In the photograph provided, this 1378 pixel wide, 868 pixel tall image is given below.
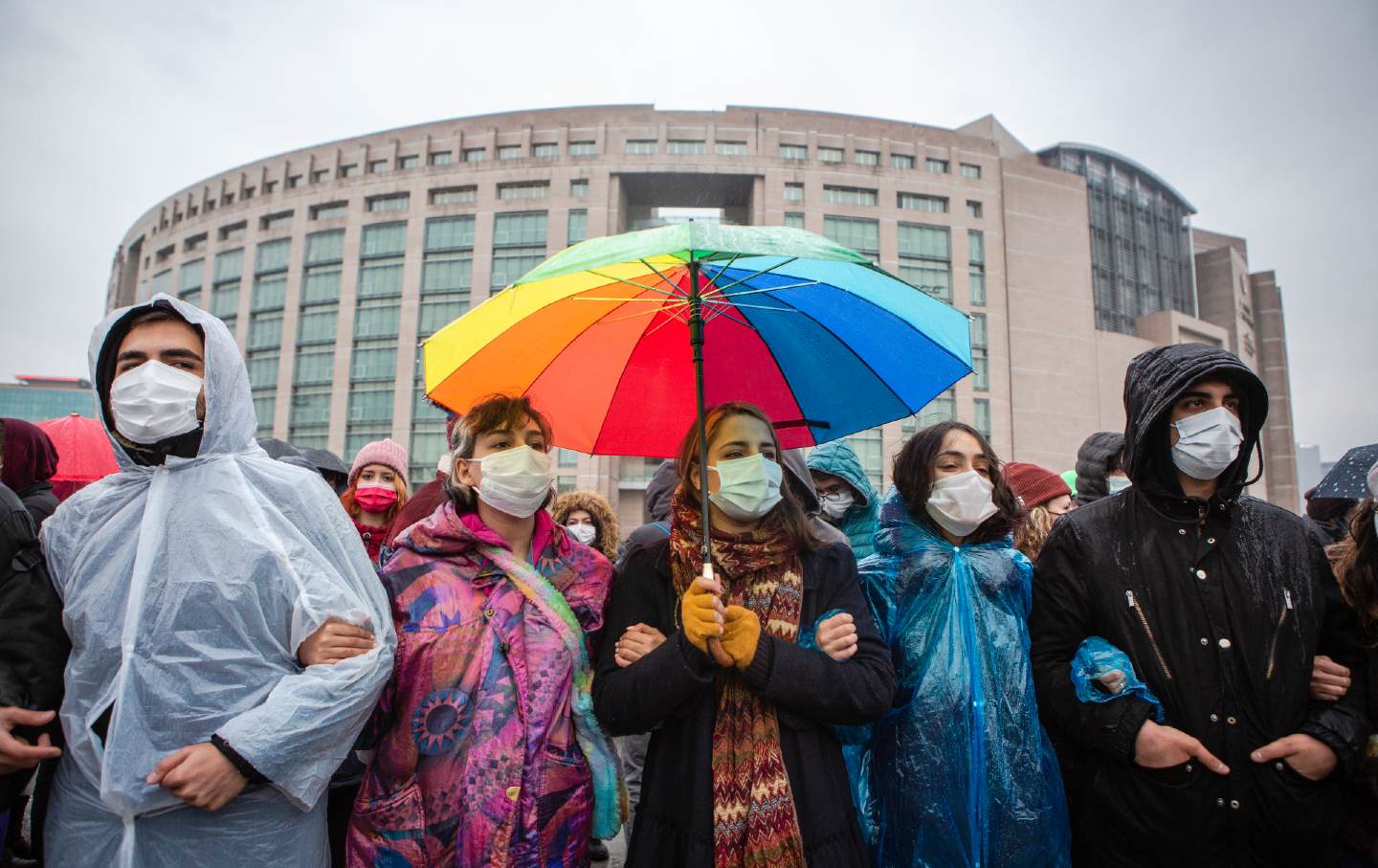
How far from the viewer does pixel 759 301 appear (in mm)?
2814

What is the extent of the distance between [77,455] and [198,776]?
5.18 m

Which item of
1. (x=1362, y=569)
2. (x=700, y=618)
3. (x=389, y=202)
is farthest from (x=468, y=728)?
(x=389, y=202)

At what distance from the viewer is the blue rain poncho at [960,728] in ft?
7.94

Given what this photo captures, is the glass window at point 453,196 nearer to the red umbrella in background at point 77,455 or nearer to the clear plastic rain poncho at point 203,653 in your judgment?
the red umbrella in background at point 77,455

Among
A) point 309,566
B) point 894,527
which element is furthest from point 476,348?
point 894,527

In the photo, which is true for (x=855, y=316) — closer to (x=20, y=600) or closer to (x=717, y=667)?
(x=717, y=667)

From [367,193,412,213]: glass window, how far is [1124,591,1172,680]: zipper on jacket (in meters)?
46.9

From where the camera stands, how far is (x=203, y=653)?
1.92m

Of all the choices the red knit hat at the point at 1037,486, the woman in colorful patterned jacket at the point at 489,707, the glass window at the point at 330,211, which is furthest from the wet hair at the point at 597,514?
the glass window at the point at 330,211

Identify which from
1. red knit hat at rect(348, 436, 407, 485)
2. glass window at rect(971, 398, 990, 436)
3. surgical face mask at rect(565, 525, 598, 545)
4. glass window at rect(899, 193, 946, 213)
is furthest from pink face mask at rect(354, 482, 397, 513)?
glass window at rect(899, 193, 946, 213)

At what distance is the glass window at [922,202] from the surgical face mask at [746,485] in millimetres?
44461

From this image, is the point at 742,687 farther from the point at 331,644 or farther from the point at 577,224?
the point at 577,224

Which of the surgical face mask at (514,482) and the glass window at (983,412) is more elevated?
the glass window at (983,412)

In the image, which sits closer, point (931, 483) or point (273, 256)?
point (931, 483)
